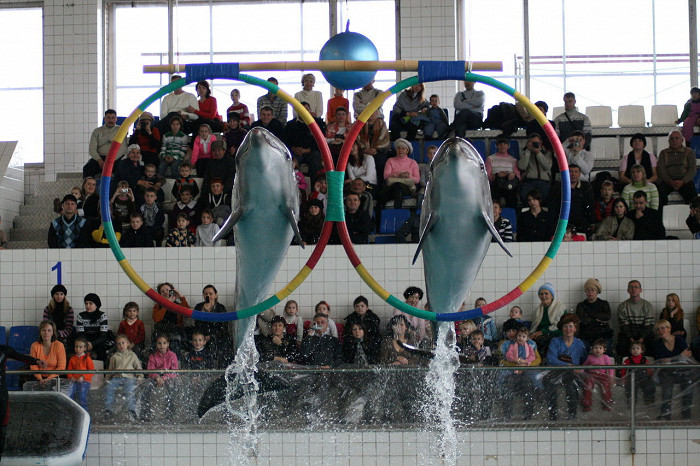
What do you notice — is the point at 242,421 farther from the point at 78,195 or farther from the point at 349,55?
the point at 78,195

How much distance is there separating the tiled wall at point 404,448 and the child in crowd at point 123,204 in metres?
4.32

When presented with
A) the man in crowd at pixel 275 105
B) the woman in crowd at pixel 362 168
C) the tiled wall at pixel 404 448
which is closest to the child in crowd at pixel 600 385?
the tiled wall at pixel 404 448

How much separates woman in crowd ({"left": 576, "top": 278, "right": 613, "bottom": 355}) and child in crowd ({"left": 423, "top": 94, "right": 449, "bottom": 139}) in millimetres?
3279

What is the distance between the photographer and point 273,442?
363 inches

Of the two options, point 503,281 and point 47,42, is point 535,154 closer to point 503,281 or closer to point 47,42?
point 503,281

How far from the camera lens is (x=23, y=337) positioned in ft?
40.6

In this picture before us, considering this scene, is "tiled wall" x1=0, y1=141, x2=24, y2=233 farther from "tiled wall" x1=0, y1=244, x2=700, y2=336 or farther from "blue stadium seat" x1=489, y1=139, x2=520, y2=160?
"blue stadium seat" x1=489, y1=139, x2=520, y2=160

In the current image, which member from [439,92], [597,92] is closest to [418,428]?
[439,92]

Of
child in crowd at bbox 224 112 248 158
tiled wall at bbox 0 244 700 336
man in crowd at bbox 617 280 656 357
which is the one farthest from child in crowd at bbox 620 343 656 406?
child in crowd at bbox 224 112 248 158

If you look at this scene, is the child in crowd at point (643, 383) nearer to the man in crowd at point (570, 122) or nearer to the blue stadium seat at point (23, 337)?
the man in crowd at point (570, 122)

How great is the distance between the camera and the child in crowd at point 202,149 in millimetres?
13070

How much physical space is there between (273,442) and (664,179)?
6.98m

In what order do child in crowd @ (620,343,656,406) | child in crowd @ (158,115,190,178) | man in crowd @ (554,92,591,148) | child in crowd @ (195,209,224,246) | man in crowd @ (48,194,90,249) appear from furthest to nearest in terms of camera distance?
man in crowd @ (554,92,591,148), child in crowd @ (158,115,190,178), man in crowd @ (48,194,90,249), child in crowd @ (195,209,224,246), child in crowd @ (620,343,656,406)

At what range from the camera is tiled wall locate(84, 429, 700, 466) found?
9.09m
